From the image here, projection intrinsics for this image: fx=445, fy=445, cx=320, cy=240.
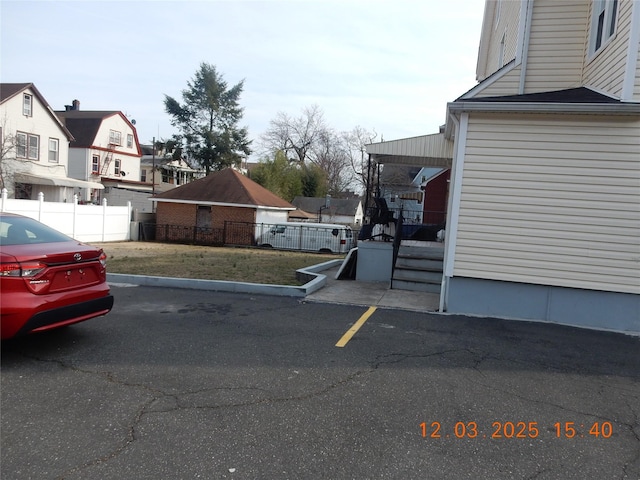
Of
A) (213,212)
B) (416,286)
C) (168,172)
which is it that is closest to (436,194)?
(213,212)

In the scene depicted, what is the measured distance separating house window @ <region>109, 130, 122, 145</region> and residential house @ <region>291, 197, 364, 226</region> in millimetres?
21228

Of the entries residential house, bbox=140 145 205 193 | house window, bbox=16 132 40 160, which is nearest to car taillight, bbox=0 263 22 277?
house window, bbox=16 132 40 160

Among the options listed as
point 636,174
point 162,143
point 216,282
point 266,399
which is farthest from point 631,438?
point 162,143

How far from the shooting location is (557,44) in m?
9.60

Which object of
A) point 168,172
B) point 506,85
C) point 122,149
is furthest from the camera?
point 168,172

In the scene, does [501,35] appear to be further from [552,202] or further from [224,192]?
[224,192]

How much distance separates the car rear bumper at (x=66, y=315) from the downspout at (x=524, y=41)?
A: 377 inches

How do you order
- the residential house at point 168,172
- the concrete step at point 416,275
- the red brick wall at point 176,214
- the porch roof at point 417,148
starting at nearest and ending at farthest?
the concrete step at point 416,275, the porch roof at point 417,148, the red brick wall at point 176,214, the residential house at point 168,172

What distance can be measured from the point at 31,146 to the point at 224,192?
605 inches

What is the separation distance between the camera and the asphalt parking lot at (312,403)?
281 centimetres

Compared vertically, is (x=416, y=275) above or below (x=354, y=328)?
above

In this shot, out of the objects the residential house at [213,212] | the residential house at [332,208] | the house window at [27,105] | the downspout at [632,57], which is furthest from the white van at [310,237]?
the residential house at [332,208]
